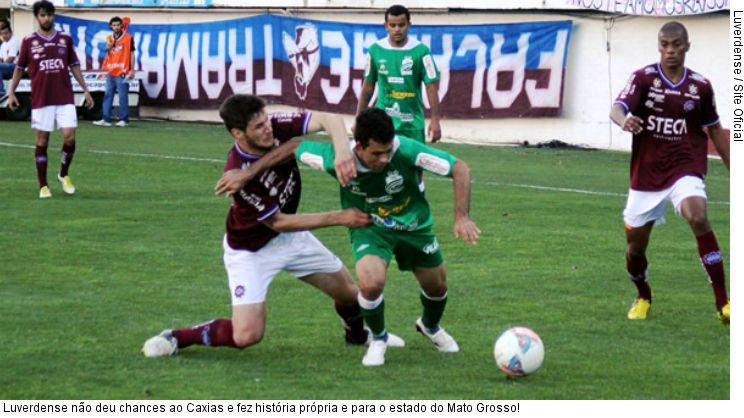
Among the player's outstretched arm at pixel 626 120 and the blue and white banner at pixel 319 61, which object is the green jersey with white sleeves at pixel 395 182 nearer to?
the player's outstretched arm at pixel 626 120

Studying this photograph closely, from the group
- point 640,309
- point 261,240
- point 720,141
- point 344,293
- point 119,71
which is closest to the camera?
point 261,240

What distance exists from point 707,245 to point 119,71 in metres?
18.7

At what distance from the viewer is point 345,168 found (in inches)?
246

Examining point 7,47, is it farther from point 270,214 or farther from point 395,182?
point 395,182

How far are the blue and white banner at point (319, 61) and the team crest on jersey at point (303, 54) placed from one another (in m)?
0.02

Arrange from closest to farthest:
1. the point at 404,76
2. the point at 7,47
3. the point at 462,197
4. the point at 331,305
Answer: the point at 462,197 → the point at 331,305 → the point at 404,76 → the point at 7,47

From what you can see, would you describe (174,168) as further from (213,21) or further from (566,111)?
(213,21)

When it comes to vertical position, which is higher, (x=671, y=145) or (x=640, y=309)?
(x=671, y=145)

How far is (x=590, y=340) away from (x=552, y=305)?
3.56 ft

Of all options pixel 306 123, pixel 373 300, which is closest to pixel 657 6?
pixel 306 123

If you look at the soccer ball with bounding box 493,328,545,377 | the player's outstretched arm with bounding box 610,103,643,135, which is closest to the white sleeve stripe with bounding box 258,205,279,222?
the soccer ball with bounding box 493,328,545,377

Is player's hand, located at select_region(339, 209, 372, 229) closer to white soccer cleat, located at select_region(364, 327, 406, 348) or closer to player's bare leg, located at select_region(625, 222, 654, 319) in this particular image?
white soccer cleat, located at select_region(364, 327, 406, 348)

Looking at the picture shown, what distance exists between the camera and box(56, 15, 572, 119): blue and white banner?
71.9 feet
